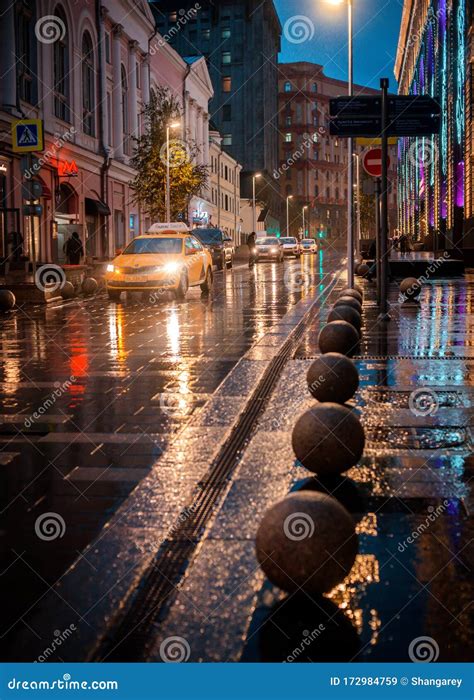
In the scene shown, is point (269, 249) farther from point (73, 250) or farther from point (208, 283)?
point (208, 283)

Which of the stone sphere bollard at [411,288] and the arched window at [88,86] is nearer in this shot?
the stone sphere bollard at [411,288]

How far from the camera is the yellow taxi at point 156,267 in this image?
75.0 ft

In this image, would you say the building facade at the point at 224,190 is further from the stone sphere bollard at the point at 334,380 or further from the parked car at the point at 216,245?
the stone sphere bollard at the point at 334,380

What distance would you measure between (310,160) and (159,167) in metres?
110

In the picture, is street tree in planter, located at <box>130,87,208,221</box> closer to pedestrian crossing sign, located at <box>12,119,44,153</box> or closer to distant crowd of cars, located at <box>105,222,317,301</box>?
distant crowd of cars, located at <box>105,222,317,301</box>

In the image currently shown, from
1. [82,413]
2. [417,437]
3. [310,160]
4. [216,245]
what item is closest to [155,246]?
[82,413]

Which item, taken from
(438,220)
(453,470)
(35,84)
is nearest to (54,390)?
(453,470)

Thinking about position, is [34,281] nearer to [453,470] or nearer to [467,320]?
[467,320]

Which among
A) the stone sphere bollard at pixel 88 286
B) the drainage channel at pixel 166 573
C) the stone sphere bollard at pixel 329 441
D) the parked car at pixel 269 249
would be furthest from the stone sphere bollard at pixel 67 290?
the parked car at pixel 269 249

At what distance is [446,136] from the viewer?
4747 centimetres

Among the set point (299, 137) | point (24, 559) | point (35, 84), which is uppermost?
point (299, 137)

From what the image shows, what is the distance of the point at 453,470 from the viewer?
584cm

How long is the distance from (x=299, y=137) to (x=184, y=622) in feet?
515

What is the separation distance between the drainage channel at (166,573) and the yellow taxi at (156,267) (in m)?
16.1
